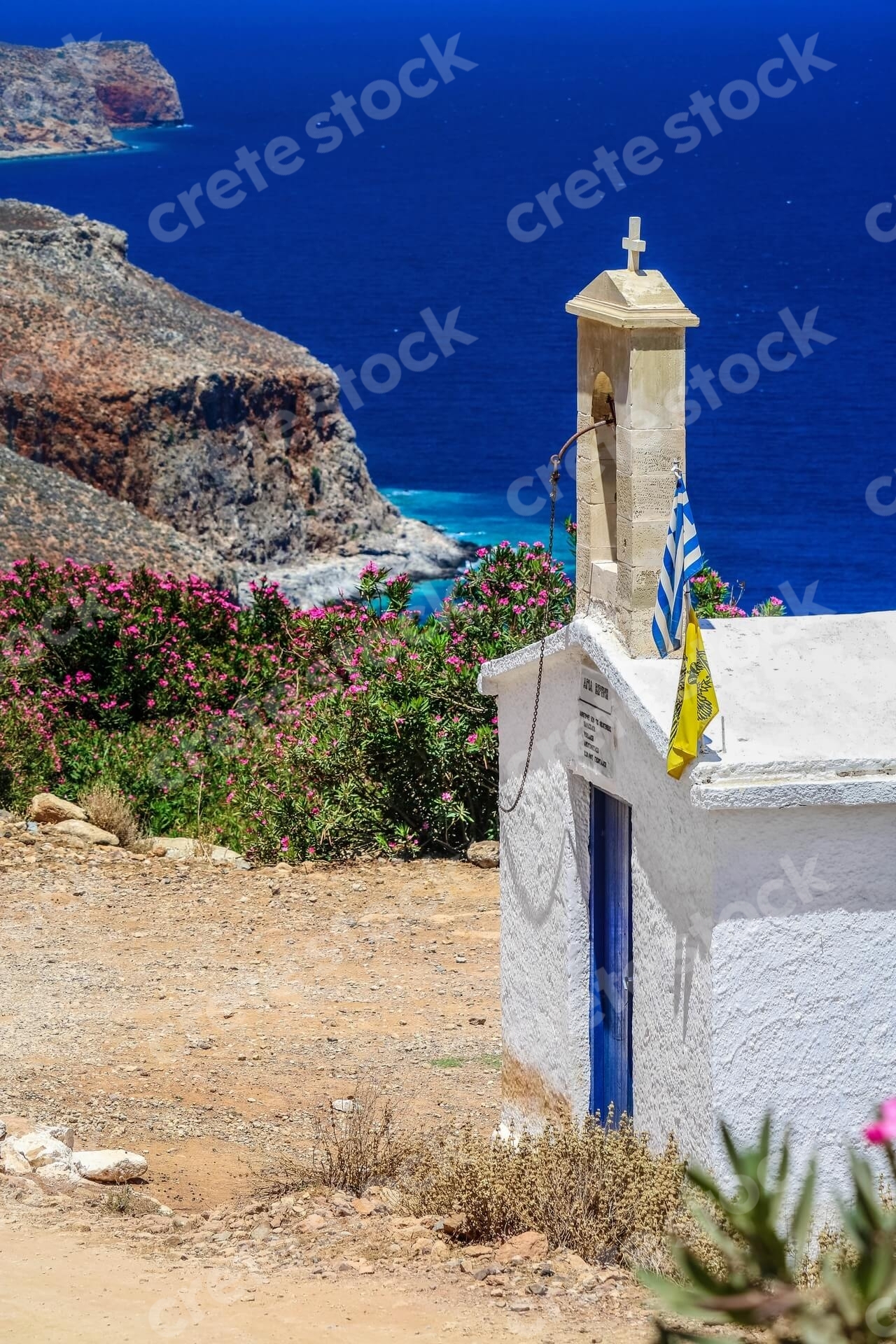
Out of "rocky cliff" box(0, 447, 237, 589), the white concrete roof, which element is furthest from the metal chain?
"rocky cliff" box(0, 447, 237, 589)

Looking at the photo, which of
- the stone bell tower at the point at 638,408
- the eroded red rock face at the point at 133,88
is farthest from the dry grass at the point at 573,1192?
the eroded red rock face at the point at 133,88

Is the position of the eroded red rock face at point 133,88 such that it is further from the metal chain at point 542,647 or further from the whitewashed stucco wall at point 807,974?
the whitewashed stucco wall at point 807,974

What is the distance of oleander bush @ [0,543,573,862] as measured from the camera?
619 inches

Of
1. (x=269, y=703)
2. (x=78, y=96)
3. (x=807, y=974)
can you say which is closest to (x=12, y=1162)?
(x=807, y=974)

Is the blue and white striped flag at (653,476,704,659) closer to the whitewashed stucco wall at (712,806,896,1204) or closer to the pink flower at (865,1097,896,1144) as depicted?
the whitewashed stucco wall at (712,806,896,1204)

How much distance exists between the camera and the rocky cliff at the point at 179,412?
1654 inches

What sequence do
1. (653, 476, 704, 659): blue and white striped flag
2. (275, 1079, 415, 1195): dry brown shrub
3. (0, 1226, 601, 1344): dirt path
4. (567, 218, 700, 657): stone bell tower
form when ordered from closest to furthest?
(0, 1226, 601, 1344): dirt path < (653, 476, 704, 659): blue and white striped flag < (567, 218, 700, 657): stone bell tower < (275, 1079, 415, 1195): dry brown shrub

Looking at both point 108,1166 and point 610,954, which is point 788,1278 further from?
point 108,1166

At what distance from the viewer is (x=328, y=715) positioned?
16.4m

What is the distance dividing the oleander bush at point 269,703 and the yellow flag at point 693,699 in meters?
8.09

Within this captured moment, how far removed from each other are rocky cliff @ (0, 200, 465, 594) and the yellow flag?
117 ft

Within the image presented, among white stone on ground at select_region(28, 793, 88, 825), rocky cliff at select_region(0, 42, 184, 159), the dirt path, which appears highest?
rocky cliff at select_region(0, 42, 184, 159)

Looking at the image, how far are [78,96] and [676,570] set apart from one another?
6654 inches

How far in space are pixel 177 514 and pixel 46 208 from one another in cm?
1235
